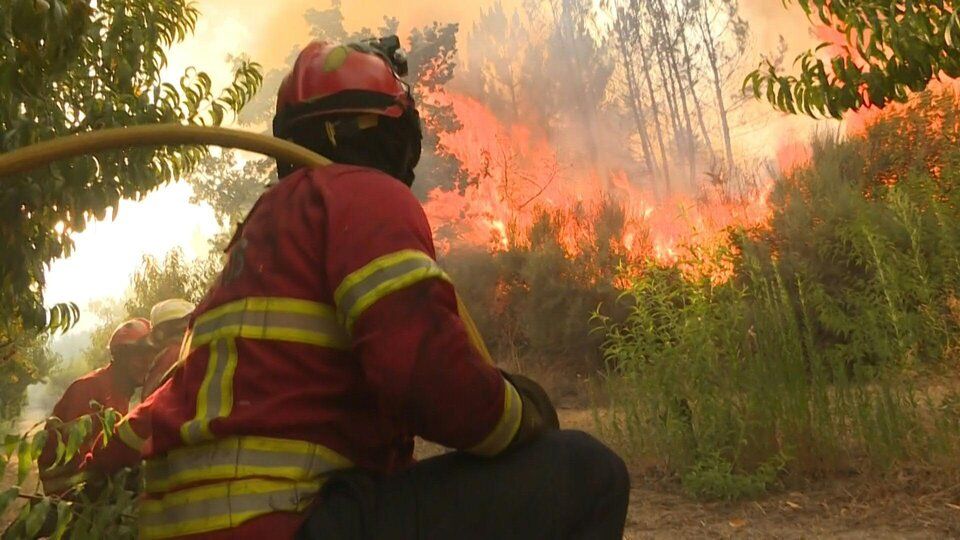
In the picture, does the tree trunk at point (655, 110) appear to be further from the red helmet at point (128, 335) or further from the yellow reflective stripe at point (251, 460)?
the yellow reflective stripe at point (251, 460)

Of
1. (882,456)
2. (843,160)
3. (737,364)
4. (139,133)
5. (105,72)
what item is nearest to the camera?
(139,133)

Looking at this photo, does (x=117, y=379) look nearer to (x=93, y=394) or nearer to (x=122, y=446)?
(x=93, y=394)

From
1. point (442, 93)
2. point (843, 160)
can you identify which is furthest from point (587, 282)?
point (442, 93)

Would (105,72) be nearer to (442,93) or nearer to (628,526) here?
(628,526)

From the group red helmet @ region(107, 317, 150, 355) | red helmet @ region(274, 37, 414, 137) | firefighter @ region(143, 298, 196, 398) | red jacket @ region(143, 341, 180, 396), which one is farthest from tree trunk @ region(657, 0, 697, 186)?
red helmet @ region(274, 37, 414, 137)

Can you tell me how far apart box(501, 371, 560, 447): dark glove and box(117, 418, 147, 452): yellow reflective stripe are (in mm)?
810

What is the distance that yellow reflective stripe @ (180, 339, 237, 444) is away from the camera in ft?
5.08

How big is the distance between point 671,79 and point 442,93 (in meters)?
5.51

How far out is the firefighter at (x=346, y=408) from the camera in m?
1.50

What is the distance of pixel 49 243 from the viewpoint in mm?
3268

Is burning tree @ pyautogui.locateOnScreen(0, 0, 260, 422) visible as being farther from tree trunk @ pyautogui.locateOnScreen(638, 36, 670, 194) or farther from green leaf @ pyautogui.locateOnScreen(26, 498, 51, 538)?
tree trunk @ pyautogui.locateOnScreen(638, 36, 670, 194)

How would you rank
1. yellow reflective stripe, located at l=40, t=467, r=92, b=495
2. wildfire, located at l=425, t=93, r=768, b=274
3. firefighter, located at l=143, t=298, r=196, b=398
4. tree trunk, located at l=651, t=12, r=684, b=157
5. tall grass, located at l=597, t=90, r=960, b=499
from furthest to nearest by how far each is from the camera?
tree trunk, located at l=651, t=12, r=684, b=157, wildfire, located at l=425, t=93, r=768, b=274, tall grass, located at l=597, t=90, r=960, b=499, firefighter, located at l=143, t=298, r=196, b=398, yellow reflective stripe, located at l=40, t=467, r=92, b=495

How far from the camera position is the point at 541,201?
1595 centimetres

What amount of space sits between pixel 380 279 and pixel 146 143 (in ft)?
1.78
